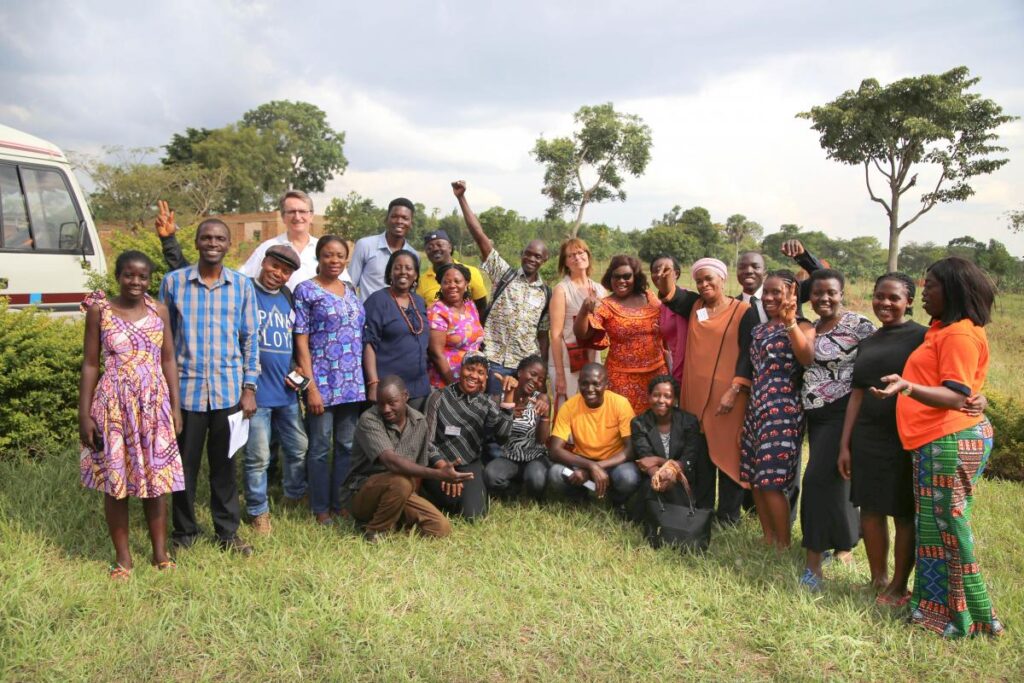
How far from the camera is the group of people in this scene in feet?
10.8

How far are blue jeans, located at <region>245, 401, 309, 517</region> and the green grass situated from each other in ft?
1.01

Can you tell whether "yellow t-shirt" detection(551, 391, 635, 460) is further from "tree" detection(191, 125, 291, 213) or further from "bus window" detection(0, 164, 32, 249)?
"tree" detection(191, 125, 291, 213)

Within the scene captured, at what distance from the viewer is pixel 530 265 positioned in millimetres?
5184

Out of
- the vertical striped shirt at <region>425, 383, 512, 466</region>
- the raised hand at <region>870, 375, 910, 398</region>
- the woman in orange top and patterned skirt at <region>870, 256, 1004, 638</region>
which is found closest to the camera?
the raised hand at <region>870, 375, 910, 398</region>

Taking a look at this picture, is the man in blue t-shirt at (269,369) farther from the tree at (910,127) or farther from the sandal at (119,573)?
the tree at (910,127)

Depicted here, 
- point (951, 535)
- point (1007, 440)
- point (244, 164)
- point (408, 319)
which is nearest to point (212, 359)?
point (408, 319)

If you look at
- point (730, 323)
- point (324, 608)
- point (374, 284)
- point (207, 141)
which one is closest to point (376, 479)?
point (324, 608)

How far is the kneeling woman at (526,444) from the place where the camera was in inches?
193

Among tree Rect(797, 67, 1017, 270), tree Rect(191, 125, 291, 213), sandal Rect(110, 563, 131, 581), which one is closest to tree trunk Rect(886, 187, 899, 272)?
tree Rect(797, 67, 1017, 270)

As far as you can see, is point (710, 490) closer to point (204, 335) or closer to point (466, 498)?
point (466, 498)

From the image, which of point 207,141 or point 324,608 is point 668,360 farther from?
point 207,141

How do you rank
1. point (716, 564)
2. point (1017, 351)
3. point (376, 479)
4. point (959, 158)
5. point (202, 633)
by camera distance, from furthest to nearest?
point (959, 158), point (1017, 351), point (376, 479), point (716, 564), point (202, 633)

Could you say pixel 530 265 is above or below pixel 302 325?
above

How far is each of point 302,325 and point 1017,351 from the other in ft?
46.9
